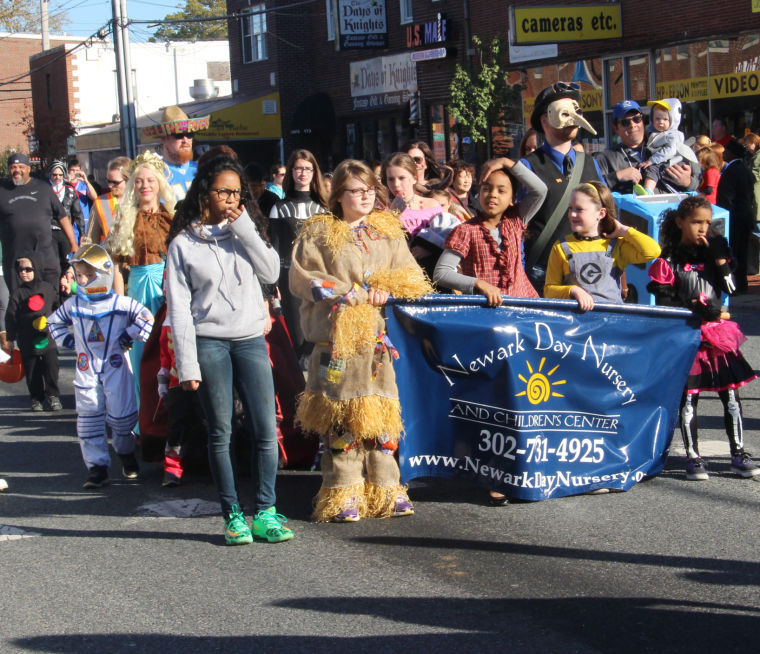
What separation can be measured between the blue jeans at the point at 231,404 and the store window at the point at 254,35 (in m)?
28.5

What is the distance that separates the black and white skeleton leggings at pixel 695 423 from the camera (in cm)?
651

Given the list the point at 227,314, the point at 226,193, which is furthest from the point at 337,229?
the point at 227,314

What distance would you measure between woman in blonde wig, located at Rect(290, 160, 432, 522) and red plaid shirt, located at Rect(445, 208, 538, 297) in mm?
404

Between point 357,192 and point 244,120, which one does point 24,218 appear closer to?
point 357,192

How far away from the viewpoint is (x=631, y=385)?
242 inches

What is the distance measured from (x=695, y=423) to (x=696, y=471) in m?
0.29

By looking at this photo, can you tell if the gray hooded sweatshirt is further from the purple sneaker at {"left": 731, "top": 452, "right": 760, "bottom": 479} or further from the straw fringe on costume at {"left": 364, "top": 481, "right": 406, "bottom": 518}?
the purple sneaker at {"left": 731, "top": 452, "right": 760, "bottom": 479}

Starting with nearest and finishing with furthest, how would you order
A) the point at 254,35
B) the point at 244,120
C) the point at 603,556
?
1. the point at 603,556
2. the point at 244,120
3. the point at 254,35

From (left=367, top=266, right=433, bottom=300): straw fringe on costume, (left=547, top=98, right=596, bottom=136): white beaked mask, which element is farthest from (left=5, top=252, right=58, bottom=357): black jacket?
(left=547, top=98, right=596, bottom=136): white beaked mask

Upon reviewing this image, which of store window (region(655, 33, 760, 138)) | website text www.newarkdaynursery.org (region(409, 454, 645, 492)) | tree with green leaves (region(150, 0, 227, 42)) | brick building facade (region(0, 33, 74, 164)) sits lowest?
website text www.newarkdaynursery.org (region(409, 454, 645, 492))

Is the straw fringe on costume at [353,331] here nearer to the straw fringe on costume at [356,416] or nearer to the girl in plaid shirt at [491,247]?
the straw fringe on costume at [356,416]

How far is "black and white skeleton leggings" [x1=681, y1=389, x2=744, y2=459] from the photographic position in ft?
21.4

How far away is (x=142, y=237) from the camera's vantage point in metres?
7.79

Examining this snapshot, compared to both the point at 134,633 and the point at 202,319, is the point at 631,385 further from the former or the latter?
the point at 134,633
